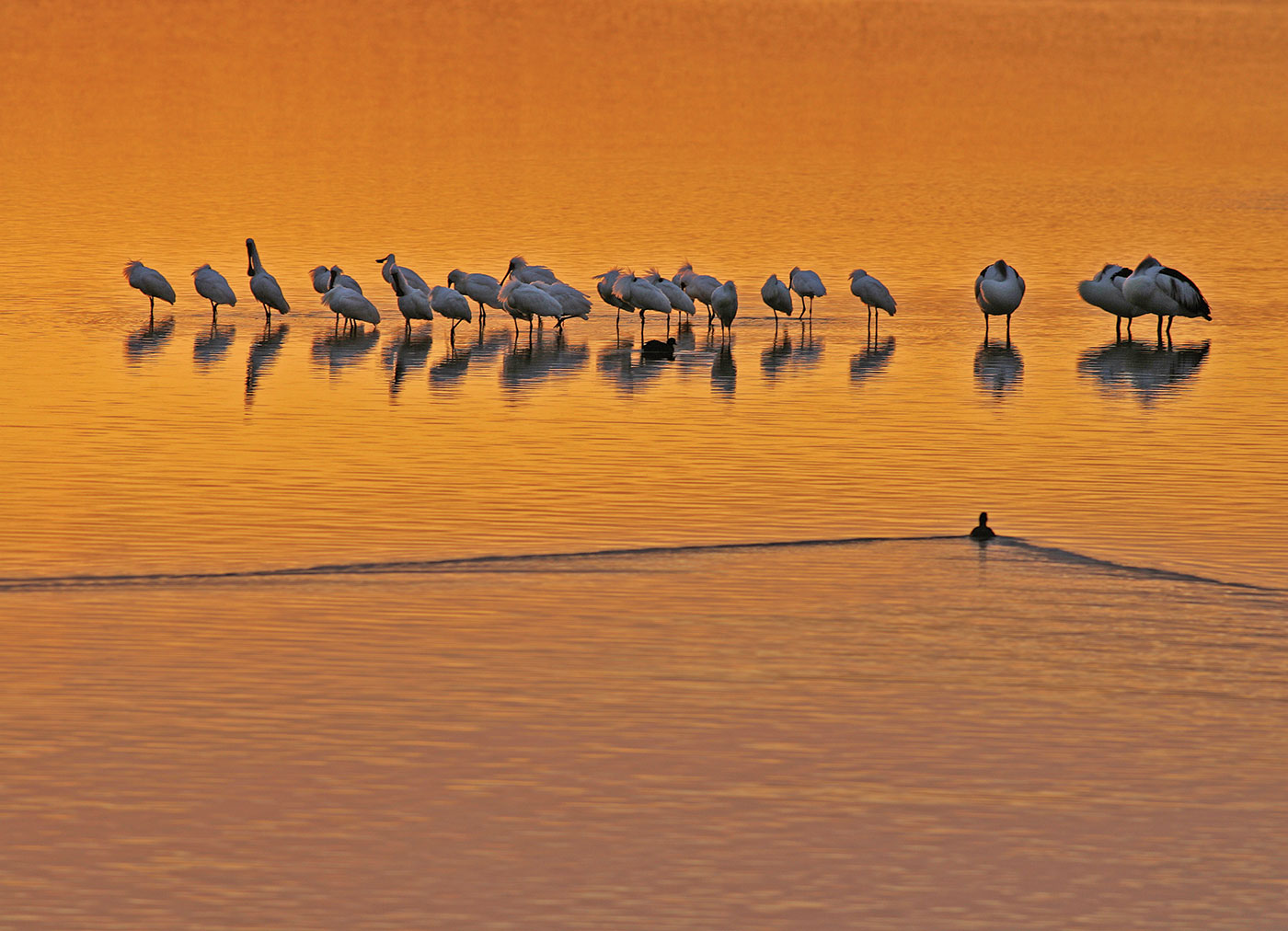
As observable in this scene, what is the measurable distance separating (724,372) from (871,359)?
2000 millimetres

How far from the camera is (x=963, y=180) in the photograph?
48.0 meters

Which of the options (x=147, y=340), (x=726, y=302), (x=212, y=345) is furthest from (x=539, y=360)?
(x=147, y=340)

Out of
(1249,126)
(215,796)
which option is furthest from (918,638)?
(1249,126)

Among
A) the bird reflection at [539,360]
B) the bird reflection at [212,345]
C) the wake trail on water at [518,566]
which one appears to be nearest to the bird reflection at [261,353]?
the bird reflection at [212,345]

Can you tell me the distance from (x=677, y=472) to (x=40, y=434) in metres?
5.43

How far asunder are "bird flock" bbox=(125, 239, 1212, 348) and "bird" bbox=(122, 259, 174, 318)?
0.04 ft

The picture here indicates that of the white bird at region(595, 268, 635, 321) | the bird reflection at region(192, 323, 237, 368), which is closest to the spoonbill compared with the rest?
the white bird at region(595, 268, 635, 321)

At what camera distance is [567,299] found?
27.8 metres

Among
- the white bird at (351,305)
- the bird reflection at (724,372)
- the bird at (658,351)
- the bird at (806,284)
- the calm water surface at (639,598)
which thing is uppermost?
the bird at (806,284)

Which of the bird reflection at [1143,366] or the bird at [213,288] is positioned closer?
the bird reflection at [1143,366]

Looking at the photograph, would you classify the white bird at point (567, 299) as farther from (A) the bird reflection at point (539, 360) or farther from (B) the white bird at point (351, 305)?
(B) the white bird at point (351, 305)

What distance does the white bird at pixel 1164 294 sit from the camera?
27.8m

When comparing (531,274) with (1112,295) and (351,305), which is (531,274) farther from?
(1112,295)

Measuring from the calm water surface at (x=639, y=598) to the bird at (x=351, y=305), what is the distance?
16.2 inches
